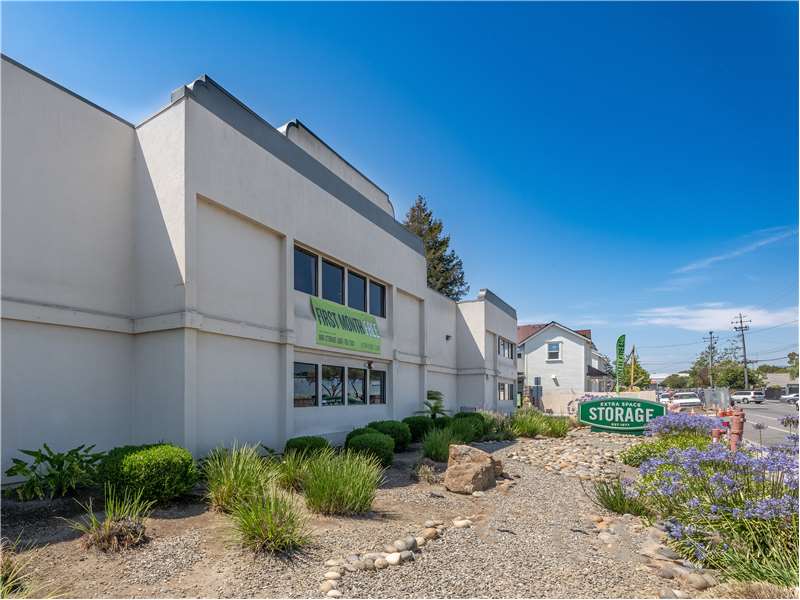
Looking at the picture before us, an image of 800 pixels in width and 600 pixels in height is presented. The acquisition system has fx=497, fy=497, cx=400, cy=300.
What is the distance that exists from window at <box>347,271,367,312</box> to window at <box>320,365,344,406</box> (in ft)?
6.73

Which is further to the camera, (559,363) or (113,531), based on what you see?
(559,363)

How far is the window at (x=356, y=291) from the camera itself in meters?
Result: 14.6

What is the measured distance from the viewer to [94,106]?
351 inches

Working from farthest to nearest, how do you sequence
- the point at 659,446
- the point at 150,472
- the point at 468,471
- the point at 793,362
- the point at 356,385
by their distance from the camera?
the point at 793,362 → the point at 356,385 → the point at 659,446 → the point at 468,471 → the point at 150,472

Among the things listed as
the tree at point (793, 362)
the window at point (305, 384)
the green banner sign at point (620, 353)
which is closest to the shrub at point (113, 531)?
the window at point (305, 384)

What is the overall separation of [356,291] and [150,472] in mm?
8978

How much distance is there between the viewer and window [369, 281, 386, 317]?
15.8 metres

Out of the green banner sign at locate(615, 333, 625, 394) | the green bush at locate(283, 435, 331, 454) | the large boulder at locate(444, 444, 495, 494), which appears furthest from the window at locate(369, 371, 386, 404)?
the green banner sign at locate(615, 333, 625, 394)

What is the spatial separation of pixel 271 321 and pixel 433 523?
610 cm

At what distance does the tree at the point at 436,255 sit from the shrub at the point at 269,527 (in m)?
31.8

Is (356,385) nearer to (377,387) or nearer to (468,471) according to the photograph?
(377,387)

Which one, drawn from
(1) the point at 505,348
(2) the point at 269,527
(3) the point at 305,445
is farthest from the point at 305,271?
(1) the point at 505,348

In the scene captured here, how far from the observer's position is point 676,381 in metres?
106

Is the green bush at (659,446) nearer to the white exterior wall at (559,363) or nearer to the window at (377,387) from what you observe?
the window at (377,387)
